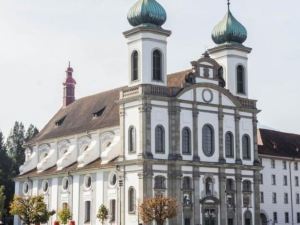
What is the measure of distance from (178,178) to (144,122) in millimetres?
5860

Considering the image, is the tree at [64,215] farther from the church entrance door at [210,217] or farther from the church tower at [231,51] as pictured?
the church tower at [231,51]

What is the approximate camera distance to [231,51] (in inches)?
2753

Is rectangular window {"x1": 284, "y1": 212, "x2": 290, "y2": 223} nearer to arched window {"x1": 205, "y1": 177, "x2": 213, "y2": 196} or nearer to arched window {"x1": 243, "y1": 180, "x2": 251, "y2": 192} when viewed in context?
arched window {"x1": 243, "y1": 180, "x2": 251, "y2": 192}

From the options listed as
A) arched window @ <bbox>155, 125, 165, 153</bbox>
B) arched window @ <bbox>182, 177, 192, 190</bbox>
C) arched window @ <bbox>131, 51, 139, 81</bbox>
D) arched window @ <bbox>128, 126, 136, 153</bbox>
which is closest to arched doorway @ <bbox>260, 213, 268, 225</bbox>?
arched window @ <bbox>182, 177, 192, 190</bbox>

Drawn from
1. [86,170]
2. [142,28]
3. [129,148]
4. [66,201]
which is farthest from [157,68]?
[66,201]

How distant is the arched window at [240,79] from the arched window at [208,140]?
6.79m

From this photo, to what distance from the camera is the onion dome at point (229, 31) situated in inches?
2739

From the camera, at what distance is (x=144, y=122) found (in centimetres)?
6059

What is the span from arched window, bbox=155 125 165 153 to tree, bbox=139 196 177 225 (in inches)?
236

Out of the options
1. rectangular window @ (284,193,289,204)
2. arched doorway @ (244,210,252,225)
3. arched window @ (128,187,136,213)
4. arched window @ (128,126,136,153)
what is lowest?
arched doorway @ (244,210,252,225)

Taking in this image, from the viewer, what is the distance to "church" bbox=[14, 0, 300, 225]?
202ft

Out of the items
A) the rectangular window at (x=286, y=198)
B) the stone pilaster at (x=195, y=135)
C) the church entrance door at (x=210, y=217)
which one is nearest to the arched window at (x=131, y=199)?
the stone pilaster at (x=195, y=135)

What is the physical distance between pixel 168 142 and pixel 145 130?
2.79m


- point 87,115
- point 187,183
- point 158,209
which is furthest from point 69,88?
point 158,209
